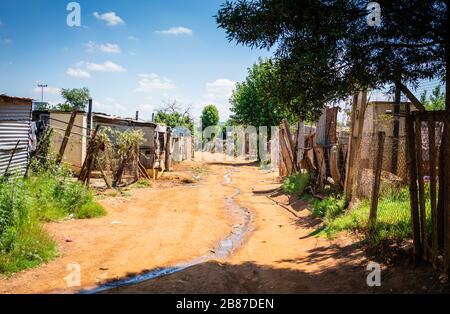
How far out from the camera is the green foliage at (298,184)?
1371 centimetres

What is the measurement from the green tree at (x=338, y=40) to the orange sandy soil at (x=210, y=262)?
2662mm

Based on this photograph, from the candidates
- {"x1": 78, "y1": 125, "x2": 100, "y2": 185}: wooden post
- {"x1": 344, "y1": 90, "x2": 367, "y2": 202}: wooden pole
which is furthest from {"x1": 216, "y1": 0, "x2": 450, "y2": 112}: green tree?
{"x1": 78, "y1": 125, "x2": 100, "y2": 185}: wooden post

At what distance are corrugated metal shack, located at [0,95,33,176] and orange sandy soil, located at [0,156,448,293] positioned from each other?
3.88 meters

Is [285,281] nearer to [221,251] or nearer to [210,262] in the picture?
[210,262]

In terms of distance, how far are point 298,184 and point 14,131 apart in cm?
1063

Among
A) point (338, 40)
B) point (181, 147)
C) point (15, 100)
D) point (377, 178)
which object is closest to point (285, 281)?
point (377, 178)

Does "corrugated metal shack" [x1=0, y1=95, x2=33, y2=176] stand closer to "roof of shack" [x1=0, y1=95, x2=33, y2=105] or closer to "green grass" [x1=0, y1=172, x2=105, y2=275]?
"roof of shack" [x1=0, y1=95, x2=33, y2=105]

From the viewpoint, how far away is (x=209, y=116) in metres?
75.3

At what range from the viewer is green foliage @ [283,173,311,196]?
45.0 feet

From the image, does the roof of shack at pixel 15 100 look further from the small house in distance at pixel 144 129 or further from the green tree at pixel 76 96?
the green tree at pixel 76 96

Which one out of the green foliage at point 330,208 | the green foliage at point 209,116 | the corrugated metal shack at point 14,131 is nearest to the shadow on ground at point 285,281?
the green foliage at point 330,208

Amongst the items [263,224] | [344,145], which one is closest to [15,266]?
[263,224]
